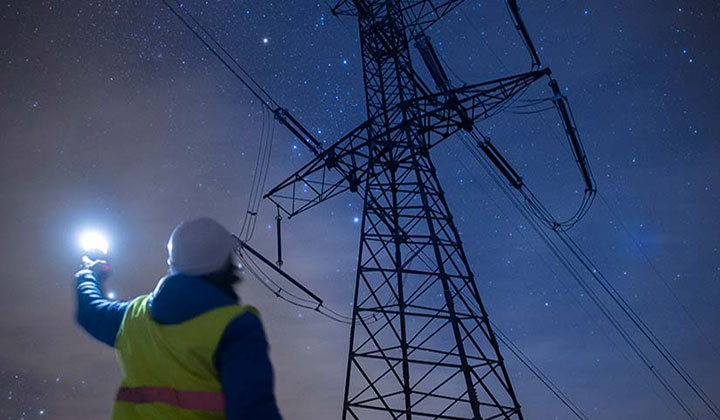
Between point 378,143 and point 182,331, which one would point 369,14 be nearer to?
point 378,143

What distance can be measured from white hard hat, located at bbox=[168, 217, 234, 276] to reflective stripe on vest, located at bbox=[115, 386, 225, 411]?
1.12ft

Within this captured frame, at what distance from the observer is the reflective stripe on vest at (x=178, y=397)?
4.15ft

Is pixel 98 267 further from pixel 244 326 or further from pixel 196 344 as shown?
pixel 244 326

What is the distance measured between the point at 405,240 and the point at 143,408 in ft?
30.1

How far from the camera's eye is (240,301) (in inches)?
56.2

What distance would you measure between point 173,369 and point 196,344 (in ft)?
0.46

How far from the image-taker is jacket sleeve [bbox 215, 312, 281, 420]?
1.14 m

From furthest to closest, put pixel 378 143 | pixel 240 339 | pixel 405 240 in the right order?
pixel 378 143
pixel 405 240
pixel 240 339

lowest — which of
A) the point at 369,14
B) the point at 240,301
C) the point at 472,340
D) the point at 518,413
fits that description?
the point at 240,301

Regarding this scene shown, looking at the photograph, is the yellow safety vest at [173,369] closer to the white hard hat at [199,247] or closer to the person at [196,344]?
the person at [196,344]

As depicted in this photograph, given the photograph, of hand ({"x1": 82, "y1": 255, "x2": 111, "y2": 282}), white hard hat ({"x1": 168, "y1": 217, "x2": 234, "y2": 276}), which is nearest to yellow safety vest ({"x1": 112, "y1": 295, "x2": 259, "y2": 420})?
white hard hat ({"x1": 168, "y1": 217, "x2": 234, "y2": 276})

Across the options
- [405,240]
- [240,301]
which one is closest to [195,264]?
[240,301]

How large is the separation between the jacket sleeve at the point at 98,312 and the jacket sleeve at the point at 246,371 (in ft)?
2.07

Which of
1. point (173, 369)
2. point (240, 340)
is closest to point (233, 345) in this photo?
point (240, 340)
